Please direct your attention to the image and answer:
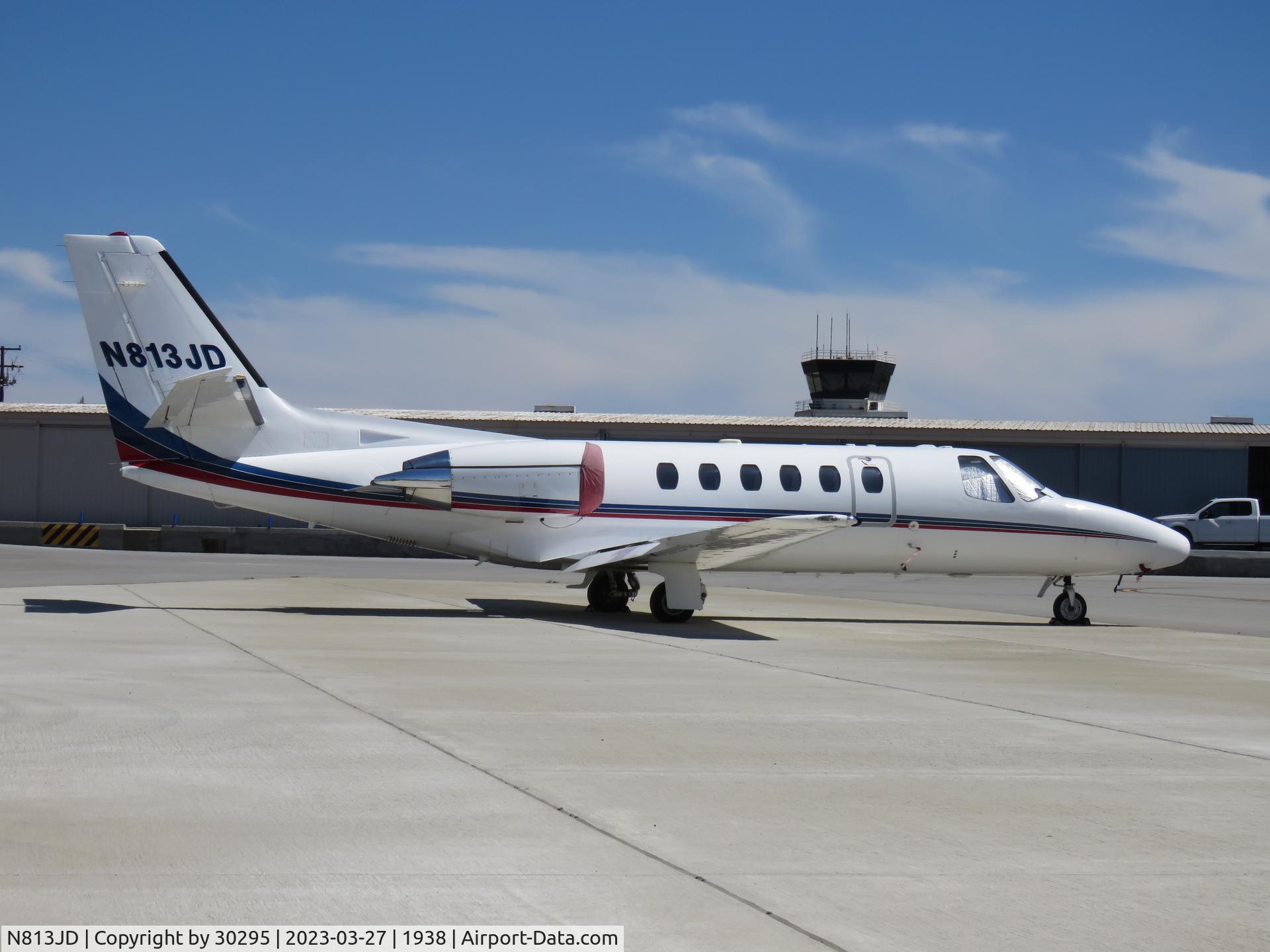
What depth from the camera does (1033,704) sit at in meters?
9.96

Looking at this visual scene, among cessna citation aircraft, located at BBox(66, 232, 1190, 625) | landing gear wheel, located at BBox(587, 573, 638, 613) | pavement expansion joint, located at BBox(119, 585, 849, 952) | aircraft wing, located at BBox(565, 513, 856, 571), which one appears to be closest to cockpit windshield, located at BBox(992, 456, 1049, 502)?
cessna citation aircraft, located at BBox(66, 232, 1190, 625)

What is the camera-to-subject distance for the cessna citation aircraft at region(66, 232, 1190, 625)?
1630 cm

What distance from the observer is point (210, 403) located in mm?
16344

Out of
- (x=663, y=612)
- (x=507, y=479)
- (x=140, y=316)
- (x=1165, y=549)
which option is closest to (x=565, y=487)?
(x=507, y=479)

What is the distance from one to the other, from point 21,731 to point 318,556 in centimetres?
2782

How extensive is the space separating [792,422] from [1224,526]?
51.5 ft

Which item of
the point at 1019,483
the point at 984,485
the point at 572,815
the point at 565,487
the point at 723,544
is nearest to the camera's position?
the point at 572,815

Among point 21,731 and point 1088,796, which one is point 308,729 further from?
point 1088,796

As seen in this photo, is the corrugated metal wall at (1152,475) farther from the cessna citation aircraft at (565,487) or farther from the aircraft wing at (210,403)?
the aircraft wing at (210,403)

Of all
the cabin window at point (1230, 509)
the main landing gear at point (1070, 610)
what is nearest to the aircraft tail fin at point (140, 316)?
the main landing gear at point (1070, 610)

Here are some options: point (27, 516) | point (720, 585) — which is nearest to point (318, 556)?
point (720, 585)

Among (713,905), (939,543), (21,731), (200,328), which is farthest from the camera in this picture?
(939,543)

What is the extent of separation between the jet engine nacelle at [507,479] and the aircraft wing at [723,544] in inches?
36.5

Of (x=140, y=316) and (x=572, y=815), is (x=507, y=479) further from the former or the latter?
(x=572, y=815)
